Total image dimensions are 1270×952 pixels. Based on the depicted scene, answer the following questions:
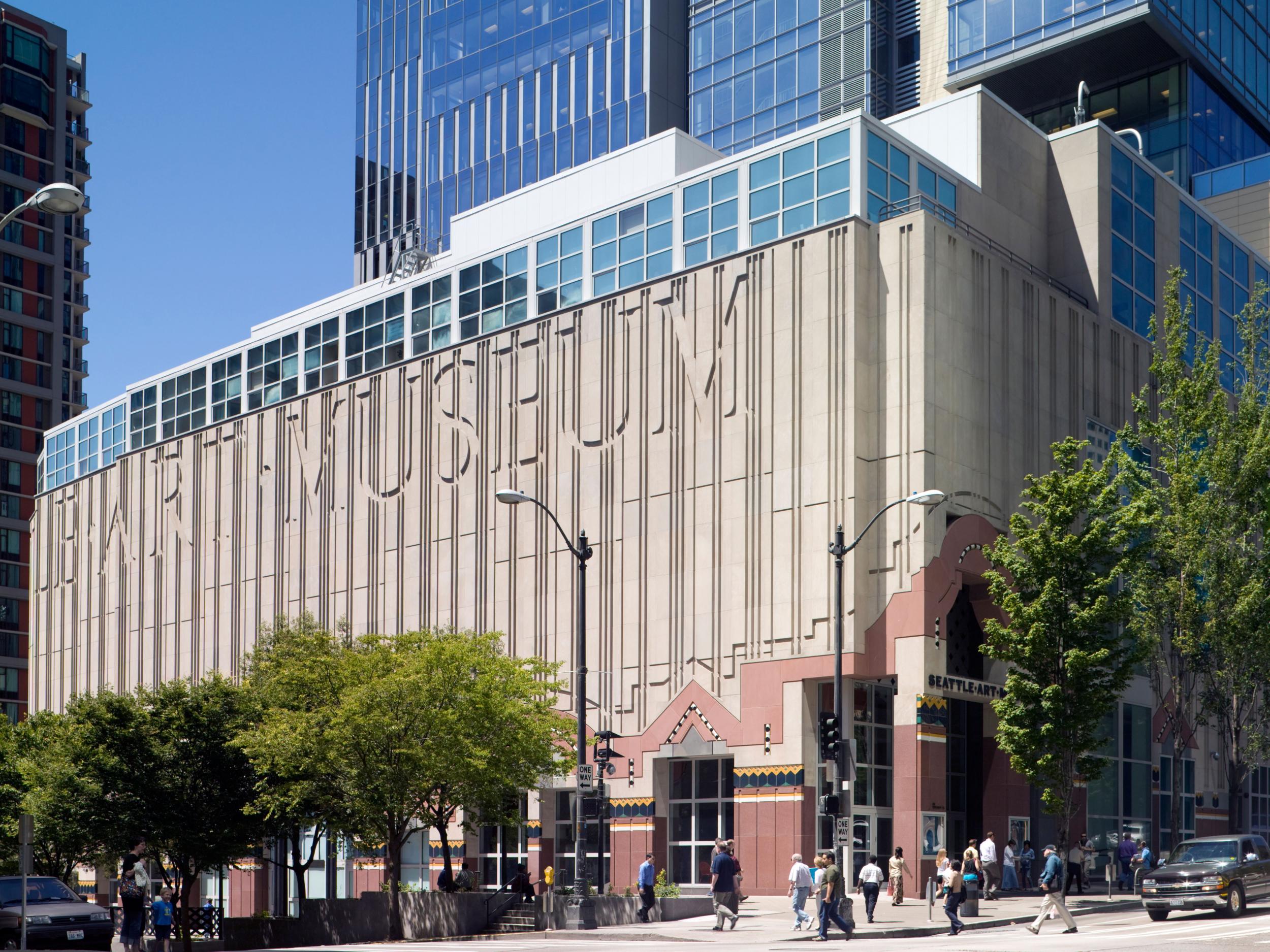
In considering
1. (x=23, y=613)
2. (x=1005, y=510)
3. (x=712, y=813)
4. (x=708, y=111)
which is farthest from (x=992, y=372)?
(x=23, y=613)

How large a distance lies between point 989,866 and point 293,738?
19.1m

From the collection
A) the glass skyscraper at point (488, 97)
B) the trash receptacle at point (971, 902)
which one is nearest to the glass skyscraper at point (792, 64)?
the glass skyscraper at point (488, 97)

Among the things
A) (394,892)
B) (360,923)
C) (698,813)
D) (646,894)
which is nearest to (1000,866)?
(698,813)

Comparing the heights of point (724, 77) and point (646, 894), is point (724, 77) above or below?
above

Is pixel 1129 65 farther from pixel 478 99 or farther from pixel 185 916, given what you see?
pixel 185 916

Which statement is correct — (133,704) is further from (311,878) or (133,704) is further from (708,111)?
(708,111)

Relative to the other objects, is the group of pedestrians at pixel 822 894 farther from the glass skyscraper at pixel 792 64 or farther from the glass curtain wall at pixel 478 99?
the glass curtain wall at pixel 478 99

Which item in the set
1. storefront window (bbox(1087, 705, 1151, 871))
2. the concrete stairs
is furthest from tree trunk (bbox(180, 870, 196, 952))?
storefront window (bbox(1087, 705, 1151, 871))

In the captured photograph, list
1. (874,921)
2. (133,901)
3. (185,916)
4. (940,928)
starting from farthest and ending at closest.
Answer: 1. (185,916)
2. (874,921)
3. (940,928)
4. (133,901)

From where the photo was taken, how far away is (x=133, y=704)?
4772 centimetres

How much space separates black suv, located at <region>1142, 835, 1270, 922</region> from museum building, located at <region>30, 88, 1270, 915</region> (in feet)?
24.1

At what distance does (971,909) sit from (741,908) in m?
7.89

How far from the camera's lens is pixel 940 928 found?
3494cm

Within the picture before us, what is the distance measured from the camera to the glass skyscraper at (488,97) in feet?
317
